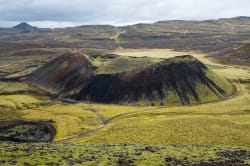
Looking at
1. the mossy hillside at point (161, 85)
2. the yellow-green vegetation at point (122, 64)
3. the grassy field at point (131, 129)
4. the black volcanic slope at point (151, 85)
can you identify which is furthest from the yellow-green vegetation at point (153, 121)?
the yellow-green vegetation at point (122, 64)

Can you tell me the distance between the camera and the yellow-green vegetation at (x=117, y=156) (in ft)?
147

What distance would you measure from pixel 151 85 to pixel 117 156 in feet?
304

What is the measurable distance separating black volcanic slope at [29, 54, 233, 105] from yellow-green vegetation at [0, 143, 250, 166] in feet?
247

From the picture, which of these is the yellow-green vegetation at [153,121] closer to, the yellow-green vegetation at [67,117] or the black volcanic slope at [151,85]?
the yellow-green vegetation at [67,117]

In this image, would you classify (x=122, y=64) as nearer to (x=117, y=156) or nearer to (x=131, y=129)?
(x=131, y=129)

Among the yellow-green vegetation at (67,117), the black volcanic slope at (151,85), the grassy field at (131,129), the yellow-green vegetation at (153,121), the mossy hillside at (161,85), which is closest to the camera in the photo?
the grassy field at (131,129)

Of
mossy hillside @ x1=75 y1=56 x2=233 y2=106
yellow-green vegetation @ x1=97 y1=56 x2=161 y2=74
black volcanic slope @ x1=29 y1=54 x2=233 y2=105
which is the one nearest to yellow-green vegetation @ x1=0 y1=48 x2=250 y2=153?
mossy hillside @ x1=75 y1=56 x2=233 y2=106

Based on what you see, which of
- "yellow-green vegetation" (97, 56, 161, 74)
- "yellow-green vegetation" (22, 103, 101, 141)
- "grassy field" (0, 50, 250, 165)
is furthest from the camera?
"yellow-green vegetation" (97, 56, 161, 74)

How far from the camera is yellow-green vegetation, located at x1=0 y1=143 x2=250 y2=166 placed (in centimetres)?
4466

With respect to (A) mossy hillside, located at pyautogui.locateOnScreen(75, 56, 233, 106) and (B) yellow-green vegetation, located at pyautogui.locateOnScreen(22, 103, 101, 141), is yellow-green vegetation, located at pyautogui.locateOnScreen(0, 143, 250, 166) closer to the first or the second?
(B) yellow-green vegetation, located at pyautogui.locateOnScreen(22, 103, 101, 141)

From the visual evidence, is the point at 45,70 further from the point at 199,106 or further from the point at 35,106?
the point at 199,106

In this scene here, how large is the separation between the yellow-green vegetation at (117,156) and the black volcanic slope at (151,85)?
75.3m

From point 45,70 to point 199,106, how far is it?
9394cm

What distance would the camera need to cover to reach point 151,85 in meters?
140
